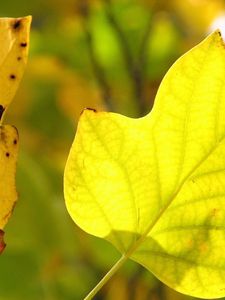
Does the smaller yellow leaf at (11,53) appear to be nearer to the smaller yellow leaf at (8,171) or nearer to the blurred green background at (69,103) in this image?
the smaller yellow leaf at (8,171)

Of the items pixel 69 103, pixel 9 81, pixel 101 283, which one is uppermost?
pixel 69 103

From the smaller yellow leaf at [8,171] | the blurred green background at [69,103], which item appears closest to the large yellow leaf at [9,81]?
the smaller yellow leaf at [8,171]

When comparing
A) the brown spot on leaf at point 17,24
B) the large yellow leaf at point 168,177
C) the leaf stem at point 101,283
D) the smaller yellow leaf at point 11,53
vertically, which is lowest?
the leaf stem at point 101,283

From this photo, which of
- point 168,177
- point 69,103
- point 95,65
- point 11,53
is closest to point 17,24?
point 11,53

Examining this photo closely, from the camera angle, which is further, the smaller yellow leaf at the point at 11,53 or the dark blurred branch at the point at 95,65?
the dark blurred branch at the point at 95,65

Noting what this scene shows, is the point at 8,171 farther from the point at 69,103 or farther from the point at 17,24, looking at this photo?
the point at 69,103

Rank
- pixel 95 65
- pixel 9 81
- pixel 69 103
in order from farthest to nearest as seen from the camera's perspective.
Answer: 1. pixel 69 103
2. pixel 95 65
3. pixel 9 81

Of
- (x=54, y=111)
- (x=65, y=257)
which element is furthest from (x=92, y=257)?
(x=54, y=111)

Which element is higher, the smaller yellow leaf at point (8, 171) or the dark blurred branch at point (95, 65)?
the dark blurred branch at point (95, 65)
